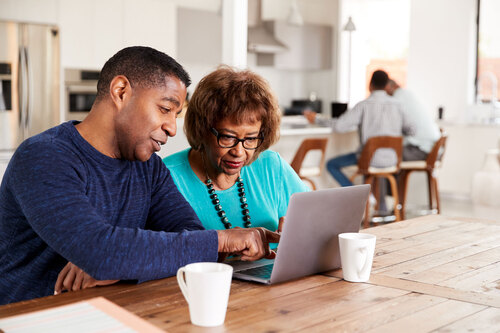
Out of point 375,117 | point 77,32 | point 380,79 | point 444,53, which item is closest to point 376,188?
point 375,117

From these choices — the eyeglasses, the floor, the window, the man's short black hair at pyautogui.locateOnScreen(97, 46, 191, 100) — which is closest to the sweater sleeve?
the man's short black hair at pyautogui.locateOnScreen(97, 46, 191, 100)

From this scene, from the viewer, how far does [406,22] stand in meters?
9.76

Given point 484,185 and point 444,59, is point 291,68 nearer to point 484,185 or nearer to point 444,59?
point 444,59

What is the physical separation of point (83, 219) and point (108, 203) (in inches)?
9.1

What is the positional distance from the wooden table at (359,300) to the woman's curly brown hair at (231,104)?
560 millimetres

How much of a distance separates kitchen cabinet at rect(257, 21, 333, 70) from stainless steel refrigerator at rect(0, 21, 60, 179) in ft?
12.5

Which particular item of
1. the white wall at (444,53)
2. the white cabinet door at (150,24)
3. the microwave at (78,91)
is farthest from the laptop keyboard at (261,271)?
the white wall at (444,53)

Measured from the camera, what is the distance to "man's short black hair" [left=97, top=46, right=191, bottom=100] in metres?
1.47

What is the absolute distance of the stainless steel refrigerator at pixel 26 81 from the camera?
5.37 m

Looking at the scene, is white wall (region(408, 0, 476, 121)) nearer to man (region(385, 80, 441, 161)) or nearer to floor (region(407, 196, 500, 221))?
floor (region(407, 196, 500, 221))

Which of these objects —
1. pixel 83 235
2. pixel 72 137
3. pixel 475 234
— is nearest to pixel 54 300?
pixel 83 235

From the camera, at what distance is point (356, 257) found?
4.55 ft

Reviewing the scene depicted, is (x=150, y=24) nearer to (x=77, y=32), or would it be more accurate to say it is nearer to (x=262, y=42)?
(x=77, y=32)

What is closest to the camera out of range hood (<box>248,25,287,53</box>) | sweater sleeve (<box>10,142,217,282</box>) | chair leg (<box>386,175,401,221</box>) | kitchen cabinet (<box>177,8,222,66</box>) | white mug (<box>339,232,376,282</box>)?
sweater sleeve (<box>10,142,217,282</box>)
